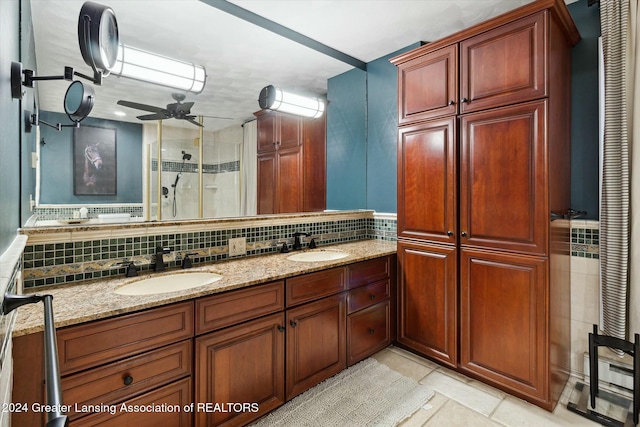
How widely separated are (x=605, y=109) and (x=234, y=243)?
2.39 metres

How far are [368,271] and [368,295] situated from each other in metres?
0.17

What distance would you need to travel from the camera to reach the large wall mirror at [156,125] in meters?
1.66

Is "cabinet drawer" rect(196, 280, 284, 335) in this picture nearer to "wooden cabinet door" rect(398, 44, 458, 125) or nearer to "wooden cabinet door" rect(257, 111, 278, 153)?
"wooden cabinet door" rect(257, 111, 278, 153)

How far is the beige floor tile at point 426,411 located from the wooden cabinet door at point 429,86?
179 cm

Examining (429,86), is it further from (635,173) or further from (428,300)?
(428,300)

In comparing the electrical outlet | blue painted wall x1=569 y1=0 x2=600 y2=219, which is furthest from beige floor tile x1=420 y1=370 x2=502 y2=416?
the electrical outlet

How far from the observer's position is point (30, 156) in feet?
5.07

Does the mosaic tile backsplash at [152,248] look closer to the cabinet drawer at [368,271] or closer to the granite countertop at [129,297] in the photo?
the granite countertop at [129,297]

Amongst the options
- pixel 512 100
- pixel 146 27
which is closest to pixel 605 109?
pixel 512 100

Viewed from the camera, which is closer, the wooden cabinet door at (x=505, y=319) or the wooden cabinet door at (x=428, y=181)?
the wooden cabinet door at (x=505, y=319)

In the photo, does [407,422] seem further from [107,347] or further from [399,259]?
[107,347]

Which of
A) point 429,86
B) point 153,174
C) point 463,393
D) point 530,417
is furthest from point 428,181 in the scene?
point 153,174

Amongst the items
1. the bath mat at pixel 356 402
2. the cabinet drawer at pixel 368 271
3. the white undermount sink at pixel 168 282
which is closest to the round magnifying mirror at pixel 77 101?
the white undermount sink at pixel 168 282

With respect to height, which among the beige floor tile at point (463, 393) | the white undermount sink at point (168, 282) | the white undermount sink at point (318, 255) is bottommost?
the beige floor tile at point (463, 393)
